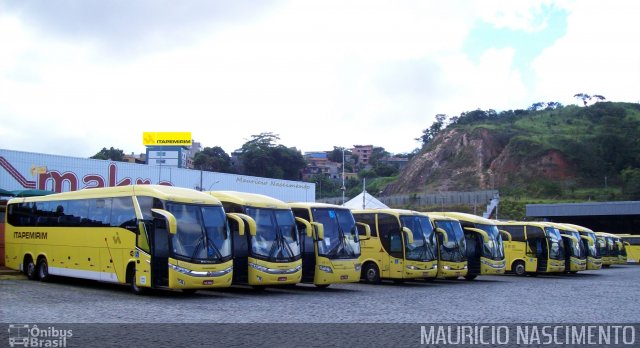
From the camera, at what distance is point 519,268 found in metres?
34.5

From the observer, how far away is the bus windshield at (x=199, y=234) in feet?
56.7

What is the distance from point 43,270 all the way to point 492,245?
17506 millimetres

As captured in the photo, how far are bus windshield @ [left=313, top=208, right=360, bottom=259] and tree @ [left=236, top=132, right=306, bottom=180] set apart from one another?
61710mm

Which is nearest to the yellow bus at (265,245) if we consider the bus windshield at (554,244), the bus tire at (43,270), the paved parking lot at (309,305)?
the paved parking lot at (309,305)

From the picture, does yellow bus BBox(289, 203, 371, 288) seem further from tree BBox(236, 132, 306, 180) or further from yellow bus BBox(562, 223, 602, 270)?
tree BBox(236, 132, 306, 180)

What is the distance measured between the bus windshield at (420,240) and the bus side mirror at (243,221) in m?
7.33

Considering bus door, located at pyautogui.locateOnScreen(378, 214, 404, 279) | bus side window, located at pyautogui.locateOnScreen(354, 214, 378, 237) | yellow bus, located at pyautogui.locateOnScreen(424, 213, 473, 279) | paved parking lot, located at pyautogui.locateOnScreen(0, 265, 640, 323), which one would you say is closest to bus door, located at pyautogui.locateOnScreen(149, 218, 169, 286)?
paved parking lot, located at pyautogui.locateOnScreen(0, 265, 640, 323)

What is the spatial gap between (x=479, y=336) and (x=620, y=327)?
10.7 ft

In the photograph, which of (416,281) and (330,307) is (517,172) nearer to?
(416,281)

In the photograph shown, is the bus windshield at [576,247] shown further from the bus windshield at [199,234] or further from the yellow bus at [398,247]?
the bus windshield at [199,234]

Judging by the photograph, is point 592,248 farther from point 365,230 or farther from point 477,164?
point 477,164

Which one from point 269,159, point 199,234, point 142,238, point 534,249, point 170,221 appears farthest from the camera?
point 269,159

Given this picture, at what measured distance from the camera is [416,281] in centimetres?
2816

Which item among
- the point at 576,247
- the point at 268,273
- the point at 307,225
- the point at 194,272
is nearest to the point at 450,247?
the point at 307,225
